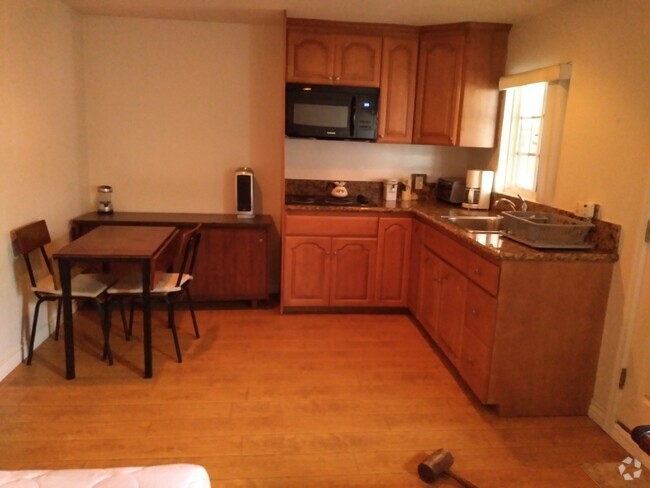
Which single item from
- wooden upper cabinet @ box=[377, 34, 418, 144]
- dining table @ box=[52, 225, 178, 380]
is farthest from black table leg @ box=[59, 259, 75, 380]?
wooden upper cabinet @ box=[377, 34, 418, 144]

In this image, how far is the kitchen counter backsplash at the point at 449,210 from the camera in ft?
8.03

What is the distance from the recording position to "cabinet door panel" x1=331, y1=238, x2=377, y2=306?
12.7 feet

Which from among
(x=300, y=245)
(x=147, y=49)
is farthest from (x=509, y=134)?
(x=147, y=49)

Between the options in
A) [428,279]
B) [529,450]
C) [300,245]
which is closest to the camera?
[529,450]

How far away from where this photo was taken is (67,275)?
2719 mm

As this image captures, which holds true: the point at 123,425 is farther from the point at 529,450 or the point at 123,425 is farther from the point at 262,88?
the point at 262,88

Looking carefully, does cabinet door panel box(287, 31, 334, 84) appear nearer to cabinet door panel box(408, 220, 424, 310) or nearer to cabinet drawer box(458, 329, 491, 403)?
cabinet door panel box(408, 220, 424, 310)

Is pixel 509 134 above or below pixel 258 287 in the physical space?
above

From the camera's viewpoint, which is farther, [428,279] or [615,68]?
[428,279]

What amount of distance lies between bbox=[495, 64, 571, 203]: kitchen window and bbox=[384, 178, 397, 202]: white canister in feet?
2.68

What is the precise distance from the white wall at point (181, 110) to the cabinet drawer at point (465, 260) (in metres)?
1.49

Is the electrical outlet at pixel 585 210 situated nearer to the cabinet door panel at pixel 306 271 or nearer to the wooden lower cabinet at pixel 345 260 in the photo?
the wooden lower cabinet at pixel 345 260

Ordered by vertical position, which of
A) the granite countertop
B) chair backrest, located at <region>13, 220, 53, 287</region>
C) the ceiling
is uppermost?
the ceiling

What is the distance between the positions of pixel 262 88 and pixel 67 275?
86.2 inches
